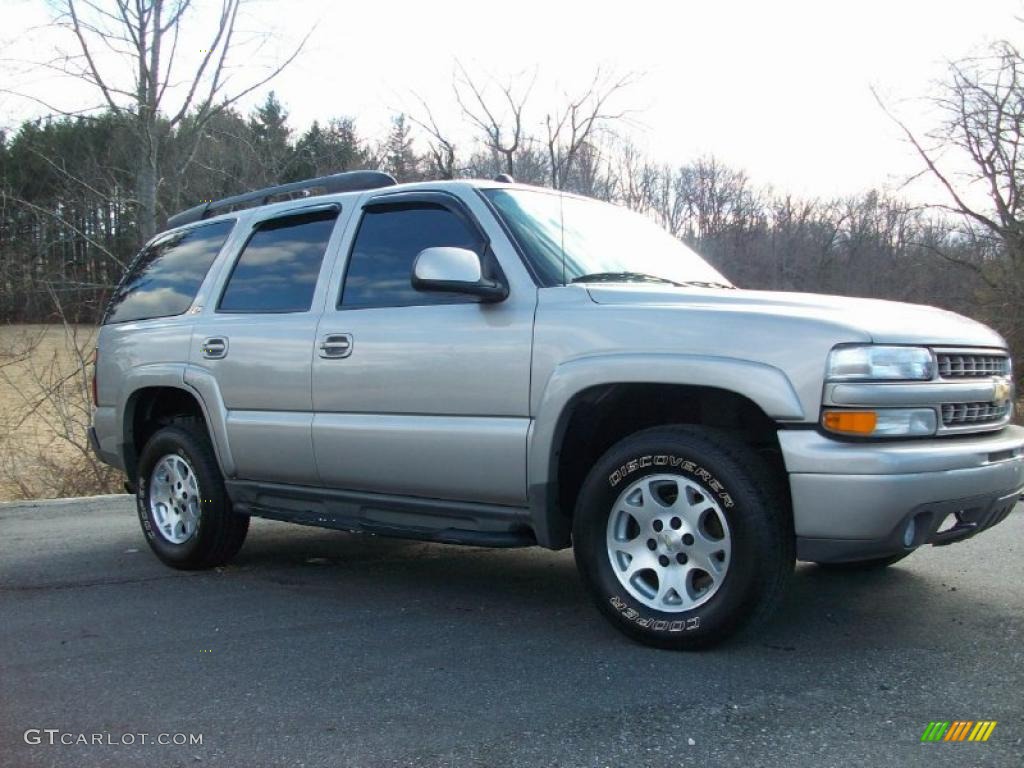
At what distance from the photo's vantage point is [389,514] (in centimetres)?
462

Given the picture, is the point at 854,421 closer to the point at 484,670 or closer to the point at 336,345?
the point at 484,670

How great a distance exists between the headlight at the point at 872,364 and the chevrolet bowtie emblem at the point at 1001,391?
606mm

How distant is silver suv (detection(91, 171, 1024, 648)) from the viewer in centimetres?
345

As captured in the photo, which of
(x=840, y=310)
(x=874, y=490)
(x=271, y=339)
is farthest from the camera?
(x=271, y=339)

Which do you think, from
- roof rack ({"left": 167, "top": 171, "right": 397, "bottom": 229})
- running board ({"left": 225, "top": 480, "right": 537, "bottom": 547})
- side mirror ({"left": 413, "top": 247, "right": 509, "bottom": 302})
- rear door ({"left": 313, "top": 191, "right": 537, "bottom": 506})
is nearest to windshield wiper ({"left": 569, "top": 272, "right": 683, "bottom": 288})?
rear door ({"left": 313, "top": 191, "right": 537, "bottom": 506})

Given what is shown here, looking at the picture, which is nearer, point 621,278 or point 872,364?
point 872,364

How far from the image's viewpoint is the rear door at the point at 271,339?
194 inches

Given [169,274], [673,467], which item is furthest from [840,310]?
[169,274]

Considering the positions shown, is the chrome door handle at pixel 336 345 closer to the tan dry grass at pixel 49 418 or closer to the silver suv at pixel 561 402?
the silver suv at pixel 561 402

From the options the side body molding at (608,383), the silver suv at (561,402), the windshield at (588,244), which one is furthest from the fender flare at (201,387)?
the side body molding at (608,383)

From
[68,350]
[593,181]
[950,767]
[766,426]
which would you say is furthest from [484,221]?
[593,181]

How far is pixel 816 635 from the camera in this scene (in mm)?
3975

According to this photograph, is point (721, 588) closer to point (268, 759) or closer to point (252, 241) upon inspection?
point (268, 759)

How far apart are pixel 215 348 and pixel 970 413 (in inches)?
151
